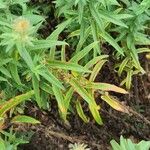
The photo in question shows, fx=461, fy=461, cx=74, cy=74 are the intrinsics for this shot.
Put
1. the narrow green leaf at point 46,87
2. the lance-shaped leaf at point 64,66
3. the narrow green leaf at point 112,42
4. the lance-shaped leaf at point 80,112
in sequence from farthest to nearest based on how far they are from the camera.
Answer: the lance-shaped leaf at point 80,112 → the narrow green leaf at point 112,42 → the narrow green leaf at point 46,87 → the lance-shaped leaf at point 64,66

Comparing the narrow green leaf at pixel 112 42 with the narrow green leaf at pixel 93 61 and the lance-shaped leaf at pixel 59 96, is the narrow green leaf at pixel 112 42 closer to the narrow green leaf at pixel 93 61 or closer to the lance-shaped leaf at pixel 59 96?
the narrow green leaf at pixel 93 61

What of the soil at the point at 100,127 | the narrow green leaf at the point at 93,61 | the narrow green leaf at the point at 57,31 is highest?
the narrow green leaf at the point at 57,31

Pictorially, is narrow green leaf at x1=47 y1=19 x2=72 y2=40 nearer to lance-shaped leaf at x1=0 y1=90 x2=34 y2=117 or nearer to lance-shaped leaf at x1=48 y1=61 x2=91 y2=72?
lance-shaped leaf at x1=48 y1=61 x2=91 y2=72

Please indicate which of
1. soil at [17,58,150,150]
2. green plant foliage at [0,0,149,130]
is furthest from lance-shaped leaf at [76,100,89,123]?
soil at [17,58,150,150]

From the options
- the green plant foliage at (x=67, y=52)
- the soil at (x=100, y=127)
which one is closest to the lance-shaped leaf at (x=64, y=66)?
the green plant foliage at (x=67, y=52)

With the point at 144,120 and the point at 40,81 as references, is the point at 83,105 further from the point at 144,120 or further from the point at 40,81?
the point at 40,81

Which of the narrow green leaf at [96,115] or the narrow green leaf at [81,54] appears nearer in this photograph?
the narrow green leaf at [81,54]

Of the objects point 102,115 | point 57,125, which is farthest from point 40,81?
point 102,115

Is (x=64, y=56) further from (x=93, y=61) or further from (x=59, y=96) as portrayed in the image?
(x=59, y=96)
